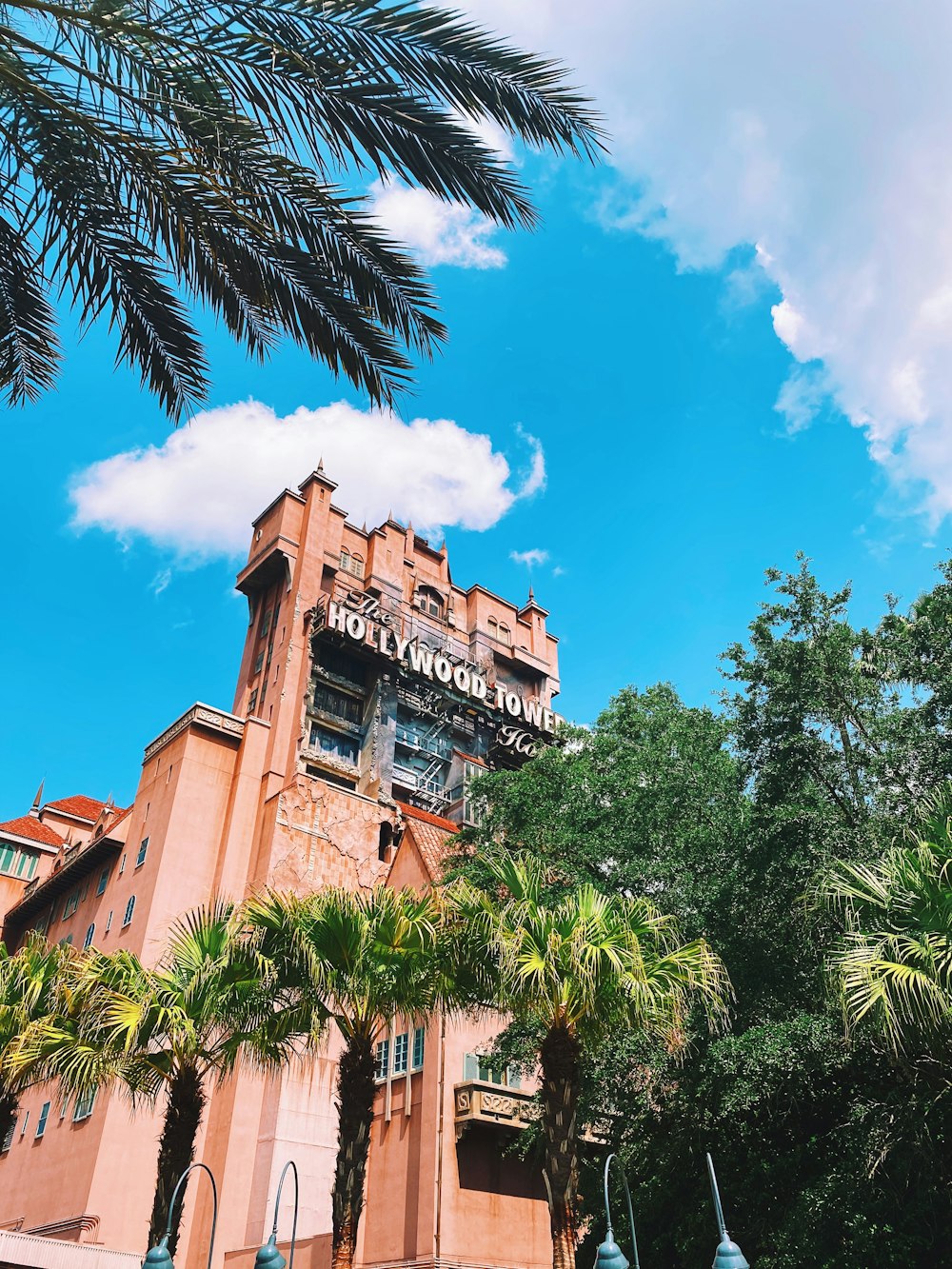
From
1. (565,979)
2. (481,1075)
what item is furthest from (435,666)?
(565,979)

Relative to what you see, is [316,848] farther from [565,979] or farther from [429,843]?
[565,979]

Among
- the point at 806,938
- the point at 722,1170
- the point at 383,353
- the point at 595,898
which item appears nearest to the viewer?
the point at 383,353

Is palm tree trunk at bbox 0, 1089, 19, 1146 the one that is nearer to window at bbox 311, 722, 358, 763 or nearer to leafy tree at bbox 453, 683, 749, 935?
leafy tree at bbox 453, 683, 749, 935

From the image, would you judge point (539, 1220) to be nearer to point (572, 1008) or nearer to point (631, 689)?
point (631, 689)

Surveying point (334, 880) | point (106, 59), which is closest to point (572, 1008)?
point (106, 59)

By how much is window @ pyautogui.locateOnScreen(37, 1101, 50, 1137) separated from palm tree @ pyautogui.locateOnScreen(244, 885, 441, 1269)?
29647mm

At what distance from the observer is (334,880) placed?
142 ft

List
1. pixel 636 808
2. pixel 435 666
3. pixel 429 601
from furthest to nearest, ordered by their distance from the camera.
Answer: pixel 429 601, pixel 435 666, pixel 636 808

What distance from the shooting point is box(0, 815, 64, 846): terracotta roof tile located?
5631 cm

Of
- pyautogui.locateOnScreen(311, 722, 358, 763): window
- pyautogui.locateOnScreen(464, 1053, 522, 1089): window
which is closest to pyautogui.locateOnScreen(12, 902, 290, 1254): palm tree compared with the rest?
pyautogui.locateOnScreen(464, 1053, 522, 1089): window

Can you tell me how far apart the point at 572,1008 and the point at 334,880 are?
98.5ft

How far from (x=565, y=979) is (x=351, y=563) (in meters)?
44.5

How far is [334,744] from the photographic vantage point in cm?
5066

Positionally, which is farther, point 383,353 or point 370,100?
point 383,353
